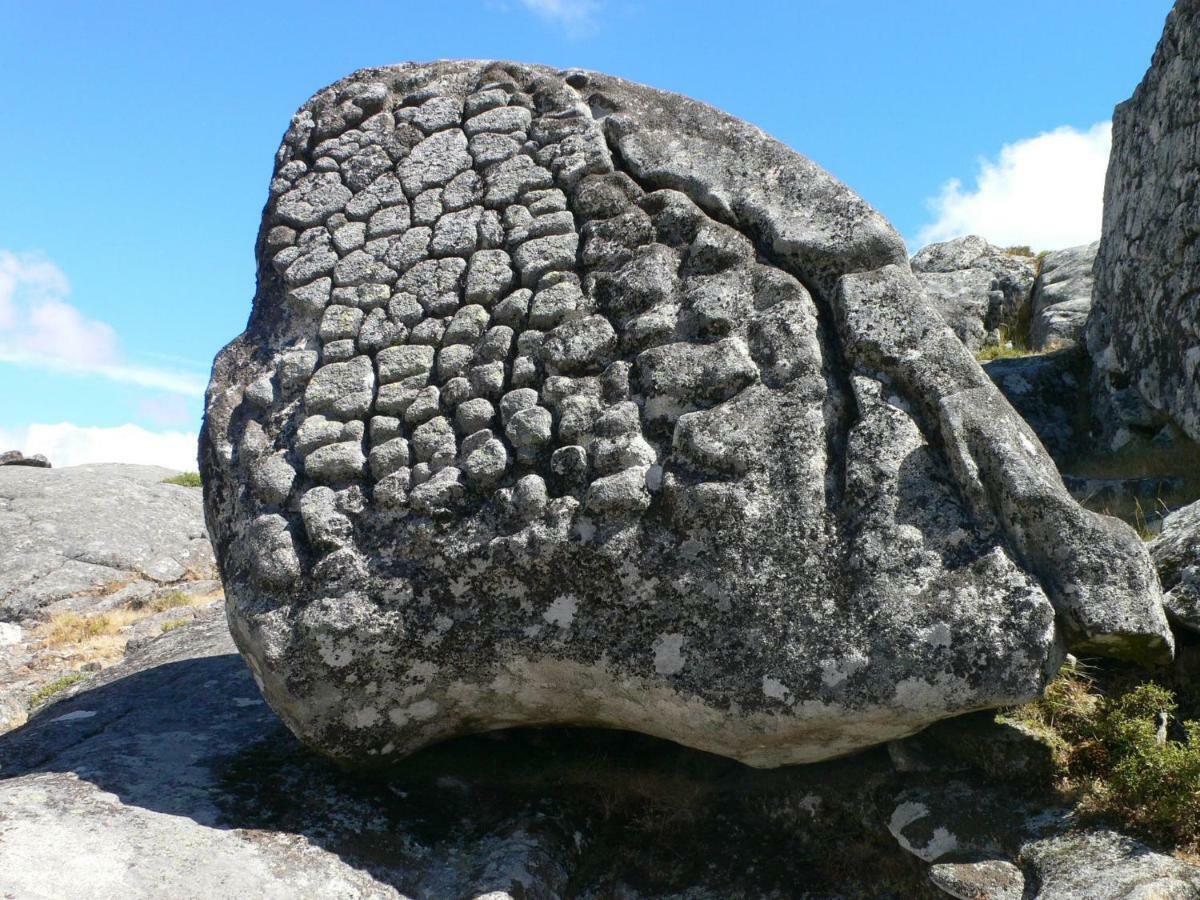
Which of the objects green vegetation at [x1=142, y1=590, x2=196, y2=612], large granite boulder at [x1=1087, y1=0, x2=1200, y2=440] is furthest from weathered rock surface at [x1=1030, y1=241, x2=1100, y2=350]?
green vegetation at [x1=142, y1=590, x2=196, y2=612]

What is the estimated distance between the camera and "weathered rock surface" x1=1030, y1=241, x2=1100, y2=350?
13055mm

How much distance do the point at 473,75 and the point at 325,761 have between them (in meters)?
3.42

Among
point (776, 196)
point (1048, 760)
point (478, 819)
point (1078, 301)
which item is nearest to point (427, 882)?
point (478, 819)

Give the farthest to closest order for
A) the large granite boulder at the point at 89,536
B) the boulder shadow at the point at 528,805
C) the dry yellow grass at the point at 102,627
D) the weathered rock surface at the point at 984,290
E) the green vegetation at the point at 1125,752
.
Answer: the weathered rock surface at the point at 984,290, the large granite boulder at the point at 89,536, the dry yellow grass at the point at 102,627, the boulder shadow at the point at 528,805, the green vegetation at the point at 1125,752

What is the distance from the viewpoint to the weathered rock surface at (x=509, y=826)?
3770 mm

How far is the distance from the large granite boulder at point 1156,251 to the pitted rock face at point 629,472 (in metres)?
4.60

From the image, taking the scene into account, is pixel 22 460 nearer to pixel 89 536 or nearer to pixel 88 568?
pixel 89 536

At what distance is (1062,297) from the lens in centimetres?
1403

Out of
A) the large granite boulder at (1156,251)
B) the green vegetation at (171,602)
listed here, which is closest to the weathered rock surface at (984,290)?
the large granite boulder at (1156,251)

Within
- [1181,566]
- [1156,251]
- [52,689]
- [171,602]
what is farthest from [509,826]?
[1156,251]

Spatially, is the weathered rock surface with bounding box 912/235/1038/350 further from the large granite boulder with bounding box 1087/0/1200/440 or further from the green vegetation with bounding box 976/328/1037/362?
the large granite boulder with bounding box 1087/0/1200/440

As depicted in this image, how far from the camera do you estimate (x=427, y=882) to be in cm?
411

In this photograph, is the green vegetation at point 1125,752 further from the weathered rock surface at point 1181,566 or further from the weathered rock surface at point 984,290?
the weathered rock surface at point 984,290

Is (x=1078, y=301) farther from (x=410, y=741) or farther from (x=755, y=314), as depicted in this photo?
(x=410, y=741)
